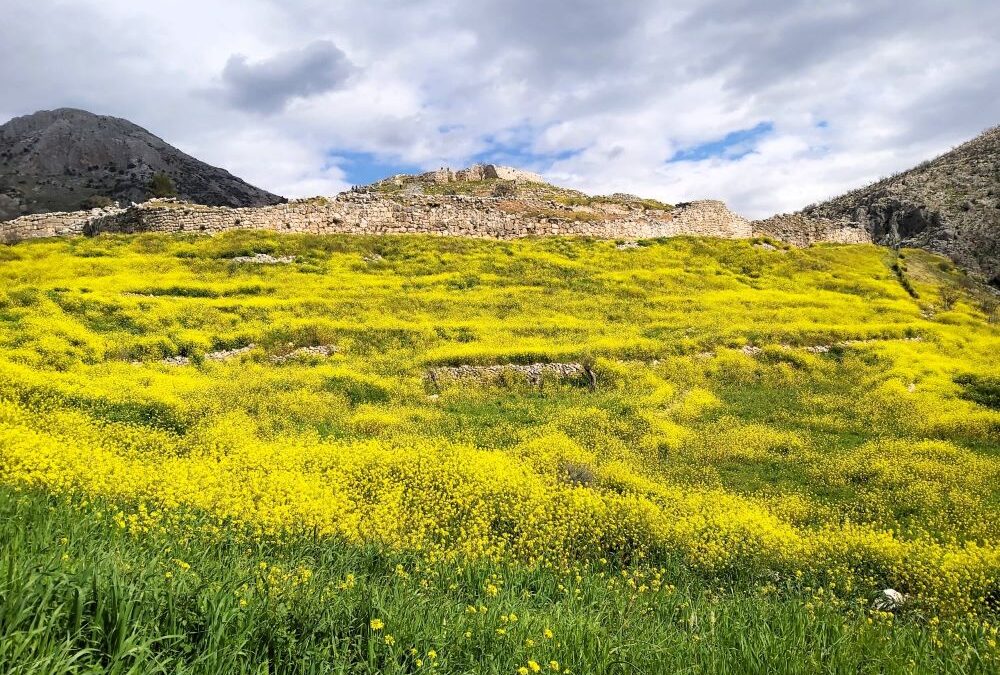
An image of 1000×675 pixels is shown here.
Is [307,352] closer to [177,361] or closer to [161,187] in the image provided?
[177,361]

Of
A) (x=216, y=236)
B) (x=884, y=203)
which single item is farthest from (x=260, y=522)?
(x=884, y=203)

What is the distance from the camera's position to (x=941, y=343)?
87.9ft

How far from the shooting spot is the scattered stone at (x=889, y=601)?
8339 millimetres

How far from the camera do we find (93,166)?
321 ft

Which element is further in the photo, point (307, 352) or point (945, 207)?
point (945, 207)

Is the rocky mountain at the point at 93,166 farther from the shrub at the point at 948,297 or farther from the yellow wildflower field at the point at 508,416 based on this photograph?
the shrub at the point at 948,297

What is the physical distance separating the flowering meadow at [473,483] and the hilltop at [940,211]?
91.0 ft

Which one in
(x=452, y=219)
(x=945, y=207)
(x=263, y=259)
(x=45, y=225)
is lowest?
(x=263, y=259)

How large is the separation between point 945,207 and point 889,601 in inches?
2455

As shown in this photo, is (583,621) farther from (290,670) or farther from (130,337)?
(130,337)

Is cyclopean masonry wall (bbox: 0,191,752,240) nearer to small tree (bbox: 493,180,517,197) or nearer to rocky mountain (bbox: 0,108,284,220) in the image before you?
small tree (bbox: 493,180,517,197)

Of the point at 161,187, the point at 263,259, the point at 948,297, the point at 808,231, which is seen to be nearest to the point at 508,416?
the point at 263,259

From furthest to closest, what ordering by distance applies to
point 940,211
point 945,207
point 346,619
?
1. point 945,207
2. point 940,211
3. point 346,619

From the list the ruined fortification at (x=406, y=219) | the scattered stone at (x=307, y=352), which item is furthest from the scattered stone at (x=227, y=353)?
the ruined fortification at (x=406, y=219)
